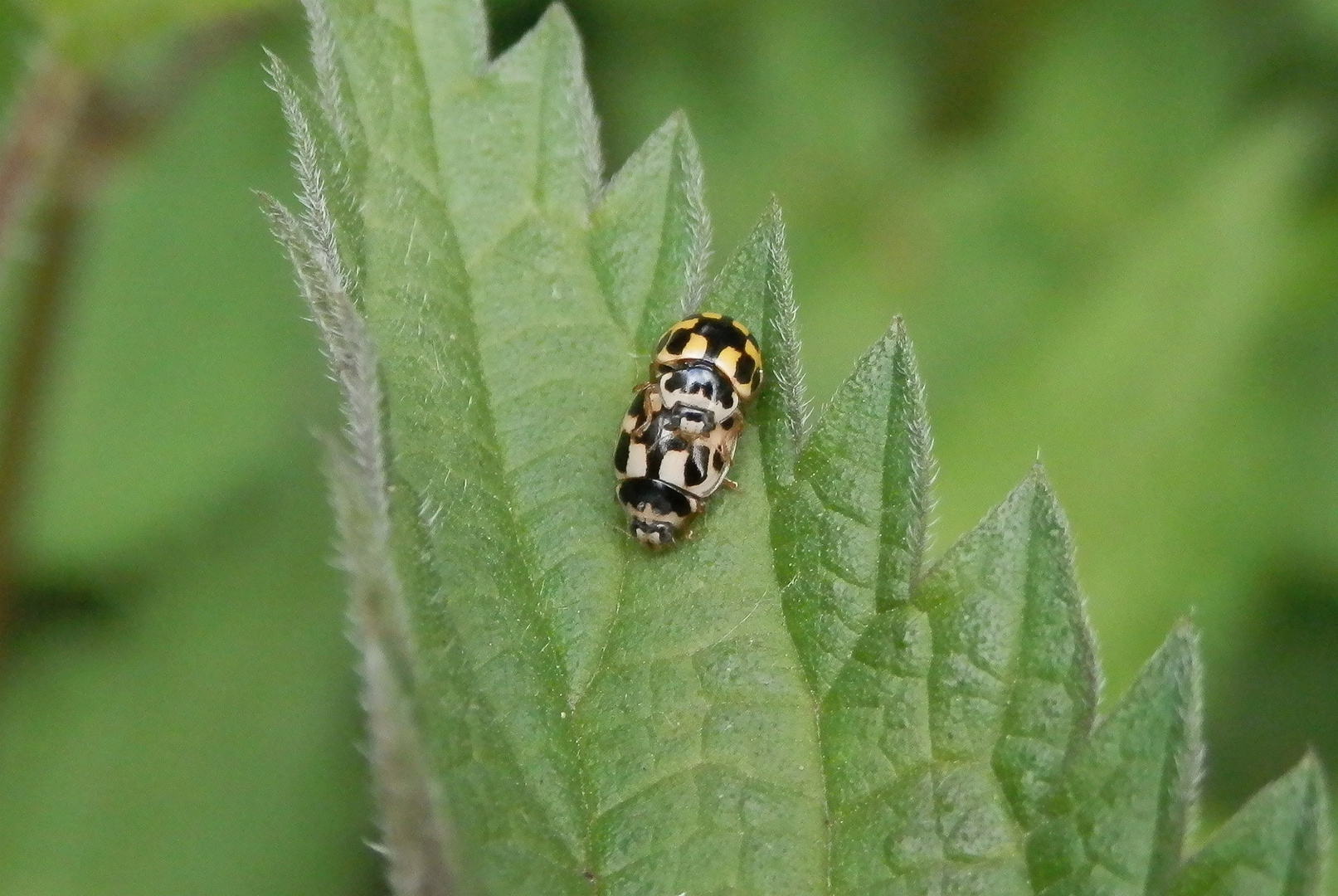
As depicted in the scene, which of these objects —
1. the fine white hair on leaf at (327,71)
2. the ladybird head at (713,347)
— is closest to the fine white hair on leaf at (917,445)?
the ladybird head at (713,347)

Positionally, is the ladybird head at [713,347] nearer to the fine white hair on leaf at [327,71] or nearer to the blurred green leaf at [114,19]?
the fine white hair on leaf at [327,71]

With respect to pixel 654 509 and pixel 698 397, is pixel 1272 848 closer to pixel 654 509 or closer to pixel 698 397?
pixel 654 509

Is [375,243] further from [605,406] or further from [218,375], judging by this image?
[218,375]

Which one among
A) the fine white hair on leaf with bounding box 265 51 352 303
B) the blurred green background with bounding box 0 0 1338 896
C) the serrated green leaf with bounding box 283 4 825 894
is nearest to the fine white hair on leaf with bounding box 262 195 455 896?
the serrated green leaf with bounding box 283 4 825 894

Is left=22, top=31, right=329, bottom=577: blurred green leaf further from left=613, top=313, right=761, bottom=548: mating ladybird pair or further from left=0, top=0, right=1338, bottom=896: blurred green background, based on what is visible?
left=613, top=313, right=761, bottom=548: mating ladybird pair

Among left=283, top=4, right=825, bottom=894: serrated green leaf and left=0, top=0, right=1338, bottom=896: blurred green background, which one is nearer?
left=283, top=4, right=825, bottom=894: serrated green leaf

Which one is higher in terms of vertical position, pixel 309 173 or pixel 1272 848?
pixel 309 173

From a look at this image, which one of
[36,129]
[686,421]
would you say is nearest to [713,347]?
[686,421]
